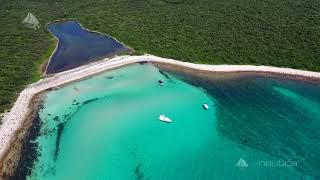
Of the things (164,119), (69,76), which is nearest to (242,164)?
(164,119)

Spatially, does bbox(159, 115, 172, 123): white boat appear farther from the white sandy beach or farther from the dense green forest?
the dense green forest

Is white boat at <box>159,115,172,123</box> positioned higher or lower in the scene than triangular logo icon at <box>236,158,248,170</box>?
higher

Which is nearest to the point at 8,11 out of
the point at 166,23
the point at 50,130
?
the point at 166,23

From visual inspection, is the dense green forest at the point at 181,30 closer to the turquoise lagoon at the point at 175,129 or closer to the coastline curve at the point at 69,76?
the coastline curve at the point at 69,76

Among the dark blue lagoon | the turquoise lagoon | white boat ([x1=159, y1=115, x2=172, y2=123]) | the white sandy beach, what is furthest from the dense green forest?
white boat ([x1=159, y1=115, x2=172, y2=123])

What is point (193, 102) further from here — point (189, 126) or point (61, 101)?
point (61, 101)

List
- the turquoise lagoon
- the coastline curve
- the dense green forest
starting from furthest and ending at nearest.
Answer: the dense green forest, the coastline curve, the turquoise lagoon
